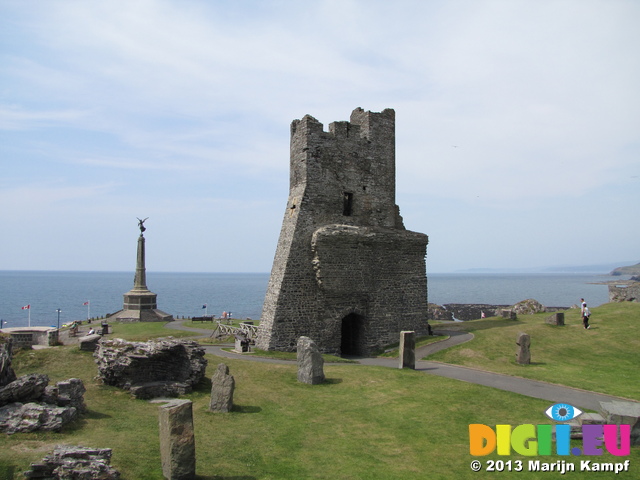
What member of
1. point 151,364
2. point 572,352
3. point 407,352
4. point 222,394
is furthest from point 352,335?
point 222,394

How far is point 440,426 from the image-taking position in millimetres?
12039

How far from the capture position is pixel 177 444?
8555 mm

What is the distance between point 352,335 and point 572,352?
10.7 meters

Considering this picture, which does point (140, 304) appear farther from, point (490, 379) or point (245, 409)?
point (490, 379)

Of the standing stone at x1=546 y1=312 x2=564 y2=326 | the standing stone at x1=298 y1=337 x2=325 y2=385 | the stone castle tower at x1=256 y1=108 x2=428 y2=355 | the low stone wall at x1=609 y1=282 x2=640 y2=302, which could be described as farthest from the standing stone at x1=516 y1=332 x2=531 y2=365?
the low stone wall at x1=609 y1=282 x2=640 y2=302

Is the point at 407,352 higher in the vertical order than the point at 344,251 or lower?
lower

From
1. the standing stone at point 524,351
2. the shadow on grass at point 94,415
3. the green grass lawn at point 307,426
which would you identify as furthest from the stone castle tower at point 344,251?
the shadow on grass at point 94,415

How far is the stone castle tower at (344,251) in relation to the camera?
23.8 m

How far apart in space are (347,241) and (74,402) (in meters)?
15.5

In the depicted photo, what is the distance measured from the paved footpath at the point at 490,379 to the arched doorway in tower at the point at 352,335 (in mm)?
1905

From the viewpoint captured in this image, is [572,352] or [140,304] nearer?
[572,352]

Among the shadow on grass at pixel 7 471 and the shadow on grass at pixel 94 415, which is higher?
the shadow on grass at pixel 7 471

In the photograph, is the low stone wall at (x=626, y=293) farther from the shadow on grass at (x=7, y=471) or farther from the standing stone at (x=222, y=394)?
the shadow on grass at (x=7, y=471)

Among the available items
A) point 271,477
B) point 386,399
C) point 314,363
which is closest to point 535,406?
point 386,399
